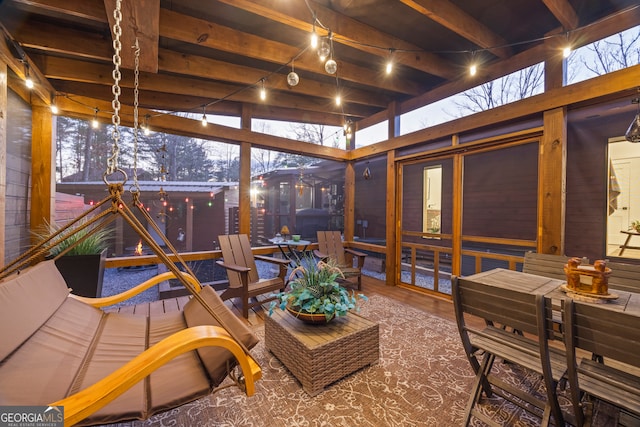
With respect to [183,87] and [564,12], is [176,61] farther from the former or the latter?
[564,12]

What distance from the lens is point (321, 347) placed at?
1789 millimetres

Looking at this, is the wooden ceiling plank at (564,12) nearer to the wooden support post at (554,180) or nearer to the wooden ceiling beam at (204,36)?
the wooden support post at (554,180)

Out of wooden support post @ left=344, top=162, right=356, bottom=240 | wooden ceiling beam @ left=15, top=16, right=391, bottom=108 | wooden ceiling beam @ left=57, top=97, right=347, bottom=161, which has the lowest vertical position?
wooden support post @ left=344, top=162, right=356, bottom=240

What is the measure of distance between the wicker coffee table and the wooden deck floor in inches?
28.4

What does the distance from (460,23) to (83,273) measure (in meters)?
4.60

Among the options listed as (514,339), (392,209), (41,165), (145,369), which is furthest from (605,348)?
(41,165)

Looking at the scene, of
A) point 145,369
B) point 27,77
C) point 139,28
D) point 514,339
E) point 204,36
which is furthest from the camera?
point 204,36

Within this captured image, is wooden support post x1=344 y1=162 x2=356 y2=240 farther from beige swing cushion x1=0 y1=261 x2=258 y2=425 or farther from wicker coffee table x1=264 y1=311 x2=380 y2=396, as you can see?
beige swing cushion x1=0 y1=261 x2=258 y2=425

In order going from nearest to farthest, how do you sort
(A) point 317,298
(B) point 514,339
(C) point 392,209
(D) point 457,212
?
(B) point 514,339 → (A) point 317,298 → (D) point 457,212 → (C) point 392,209

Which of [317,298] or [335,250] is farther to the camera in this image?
[335,250]

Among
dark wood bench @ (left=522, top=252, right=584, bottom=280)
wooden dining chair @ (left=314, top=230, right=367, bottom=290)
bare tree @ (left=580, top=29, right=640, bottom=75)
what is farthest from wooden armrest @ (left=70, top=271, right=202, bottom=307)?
bare tree @ (left=580, top=29, right=640, bottom=75)

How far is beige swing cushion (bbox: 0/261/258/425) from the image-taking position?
1.09 meters

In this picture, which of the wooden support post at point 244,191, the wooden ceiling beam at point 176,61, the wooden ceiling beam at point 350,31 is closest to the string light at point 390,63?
the wooden ceiling beam at point 350,31

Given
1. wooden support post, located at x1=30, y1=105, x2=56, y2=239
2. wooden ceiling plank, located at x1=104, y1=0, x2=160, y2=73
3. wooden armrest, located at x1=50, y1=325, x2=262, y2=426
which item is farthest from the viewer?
wooden support post, located at x1=30, y1=105, x2=56, y2=239
